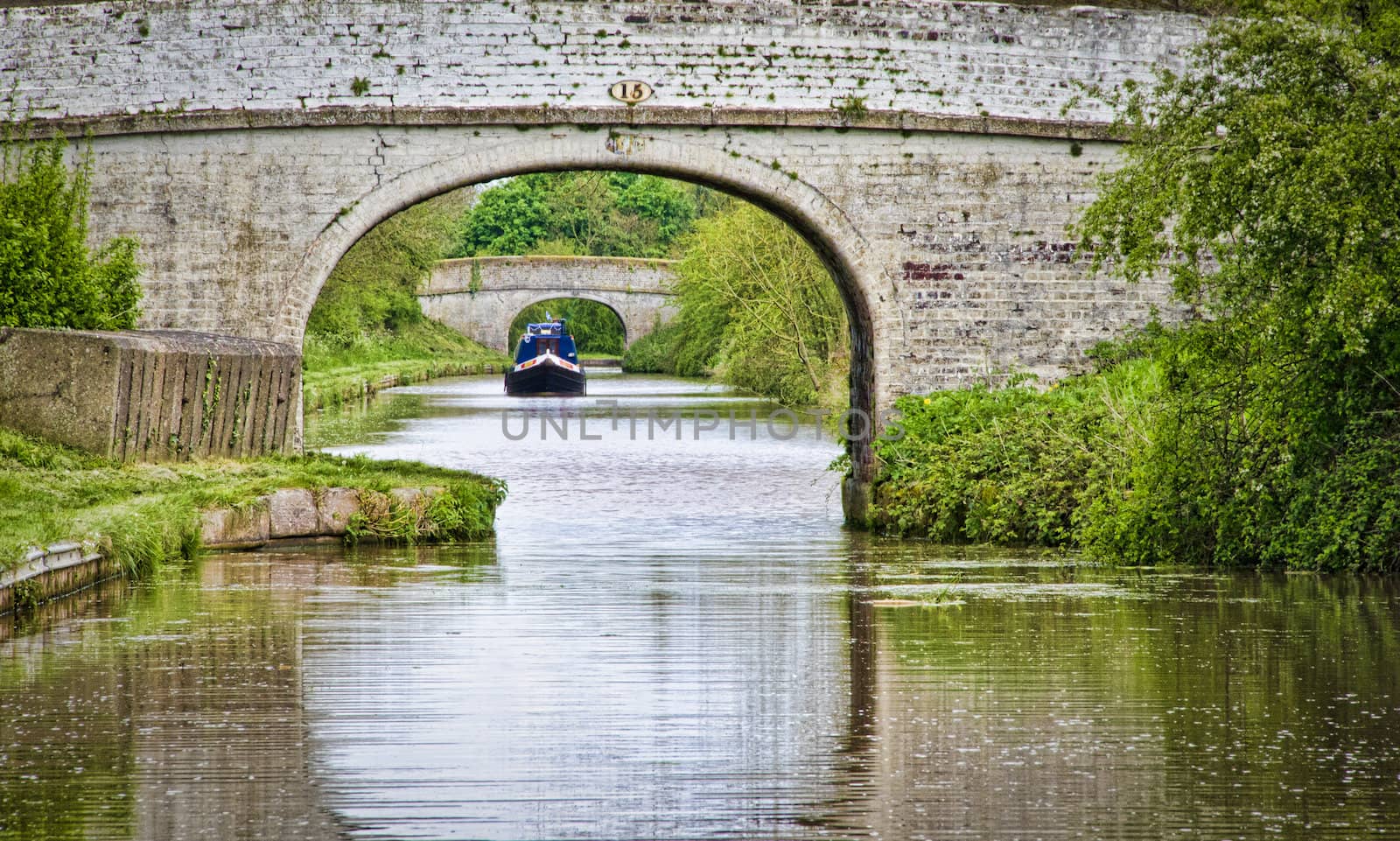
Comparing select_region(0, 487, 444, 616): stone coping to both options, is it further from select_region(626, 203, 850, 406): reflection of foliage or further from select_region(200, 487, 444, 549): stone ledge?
select_region(626, 203, 850, 406): reflection of foliage

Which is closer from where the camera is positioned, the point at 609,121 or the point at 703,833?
the point at 703,833

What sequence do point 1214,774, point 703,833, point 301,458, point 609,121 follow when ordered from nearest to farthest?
point 703,833 → point 1214,774 → point 301,458 → point 609,121

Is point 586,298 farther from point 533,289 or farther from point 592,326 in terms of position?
point 592,326

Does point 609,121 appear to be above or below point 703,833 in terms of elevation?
above

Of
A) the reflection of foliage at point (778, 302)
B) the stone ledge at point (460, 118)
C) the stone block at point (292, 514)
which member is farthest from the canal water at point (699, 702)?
the reflection of foliage at point (778, 302)

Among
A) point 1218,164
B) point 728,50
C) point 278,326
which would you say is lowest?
point 278,326

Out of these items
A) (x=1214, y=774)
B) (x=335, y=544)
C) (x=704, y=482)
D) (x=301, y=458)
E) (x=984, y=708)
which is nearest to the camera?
(x=1214, y=774)

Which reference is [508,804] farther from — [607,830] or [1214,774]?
[1214,774]

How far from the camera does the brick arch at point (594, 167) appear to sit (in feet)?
42.4

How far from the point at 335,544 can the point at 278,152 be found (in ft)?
11.7

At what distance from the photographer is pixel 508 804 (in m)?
4.31

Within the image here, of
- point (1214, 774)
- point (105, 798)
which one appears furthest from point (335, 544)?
point (1214, 774)

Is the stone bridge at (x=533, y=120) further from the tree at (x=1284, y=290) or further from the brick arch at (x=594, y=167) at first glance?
the tree at (x=1284, y=290)

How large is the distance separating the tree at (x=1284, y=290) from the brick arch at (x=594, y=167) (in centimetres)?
336
